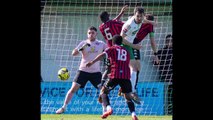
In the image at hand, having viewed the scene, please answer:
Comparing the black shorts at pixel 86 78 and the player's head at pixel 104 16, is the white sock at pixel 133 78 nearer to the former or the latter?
the black shorts at pixel 86 78

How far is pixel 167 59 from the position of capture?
1389 centimetres

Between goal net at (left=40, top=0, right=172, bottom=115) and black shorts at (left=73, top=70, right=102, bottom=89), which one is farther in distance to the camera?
goal net at (left=40, top=0, right=172, bottom=115)

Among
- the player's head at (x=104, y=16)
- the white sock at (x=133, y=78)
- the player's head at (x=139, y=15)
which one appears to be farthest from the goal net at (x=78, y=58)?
the player's head at (x=139, y=15)

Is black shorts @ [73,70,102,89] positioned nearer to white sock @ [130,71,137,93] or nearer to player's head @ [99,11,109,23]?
white sock @ [130,71,137,93]

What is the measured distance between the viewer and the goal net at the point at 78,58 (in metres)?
13.6

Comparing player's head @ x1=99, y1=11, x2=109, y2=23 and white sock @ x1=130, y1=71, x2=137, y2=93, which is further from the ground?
player's head @ x1=99, y1=11, x2=109, y2=23

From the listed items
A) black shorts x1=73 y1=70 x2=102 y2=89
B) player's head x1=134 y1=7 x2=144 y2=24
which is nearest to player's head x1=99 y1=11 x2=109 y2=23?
player's head x1=134 y1=7 x2=144 y2=24

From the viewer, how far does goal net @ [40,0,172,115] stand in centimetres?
1357

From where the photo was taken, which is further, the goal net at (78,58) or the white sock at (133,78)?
the goal net at (78,58)
